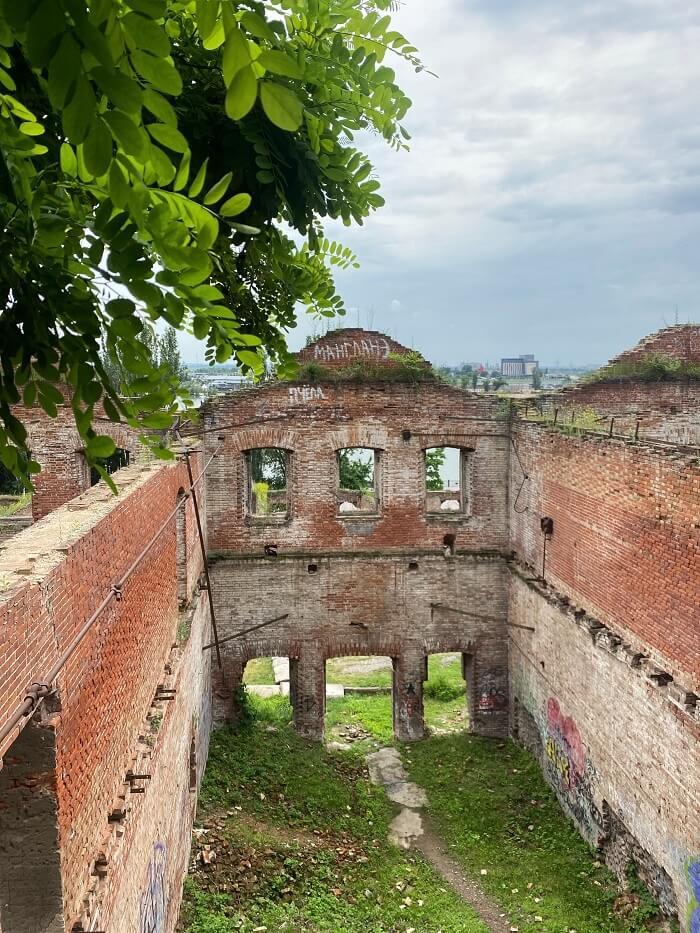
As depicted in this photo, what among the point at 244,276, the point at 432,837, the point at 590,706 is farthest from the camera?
the point at 432,837

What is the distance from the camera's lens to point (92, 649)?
489cm

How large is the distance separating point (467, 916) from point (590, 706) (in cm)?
338

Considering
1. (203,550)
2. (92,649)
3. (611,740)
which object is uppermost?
(92,649)

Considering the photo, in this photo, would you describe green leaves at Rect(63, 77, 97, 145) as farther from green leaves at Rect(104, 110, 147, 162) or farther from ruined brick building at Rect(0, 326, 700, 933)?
ruined brick building at Rect(0, 326, 700, 933)

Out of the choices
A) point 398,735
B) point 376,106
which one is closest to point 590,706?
point 398,735

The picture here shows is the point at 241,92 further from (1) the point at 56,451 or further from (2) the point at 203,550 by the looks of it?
(1) the point at 56,451

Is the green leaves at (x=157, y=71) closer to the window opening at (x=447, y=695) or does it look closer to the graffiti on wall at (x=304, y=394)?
the graffiti on wall at (x=304, y=394)

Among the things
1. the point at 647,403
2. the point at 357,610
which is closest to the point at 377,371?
the point at 357,610

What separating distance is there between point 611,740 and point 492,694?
14.8 feet

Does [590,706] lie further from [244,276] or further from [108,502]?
[244,276]

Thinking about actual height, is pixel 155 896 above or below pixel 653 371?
below

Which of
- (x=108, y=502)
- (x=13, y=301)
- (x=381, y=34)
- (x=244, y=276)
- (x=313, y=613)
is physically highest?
(x=381, y=34)

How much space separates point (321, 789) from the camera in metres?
12.0

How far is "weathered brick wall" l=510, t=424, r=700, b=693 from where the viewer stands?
8211 mm
